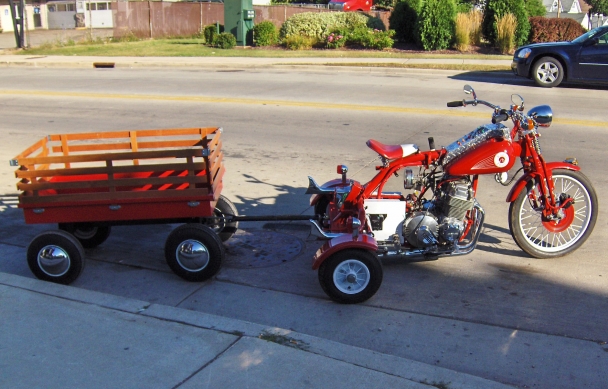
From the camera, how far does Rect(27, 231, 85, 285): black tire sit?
5328mm

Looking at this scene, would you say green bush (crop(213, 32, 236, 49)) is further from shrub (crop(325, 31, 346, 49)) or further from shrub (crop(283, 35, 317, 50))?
shrub (crop(325, 31, 346, 49))

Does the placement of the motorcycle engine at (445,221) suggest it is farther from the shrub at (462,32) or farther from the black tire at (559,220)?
the shrub at (462,32)

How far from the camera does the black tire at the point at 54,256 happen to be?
17.5ft

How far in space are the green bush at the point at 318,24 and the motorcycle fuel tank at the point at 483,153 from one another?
73.0ft

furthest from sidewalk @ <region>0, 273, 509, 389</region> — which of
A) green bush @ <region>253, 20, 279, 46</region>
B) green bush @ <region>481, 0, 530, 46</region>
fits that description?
green bush @ <region>253, 20, 279, 46</region>

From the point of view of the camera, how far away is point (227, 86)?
1667 cm

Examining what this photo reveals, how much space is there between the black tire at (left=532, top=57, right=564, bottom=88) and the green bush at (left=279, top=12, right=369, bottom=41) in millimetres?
12387

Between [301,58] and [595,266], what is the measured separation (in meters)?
17.9

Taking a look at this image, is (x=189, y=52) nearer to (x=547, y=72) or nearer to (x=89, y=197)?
(x=547, y=72)

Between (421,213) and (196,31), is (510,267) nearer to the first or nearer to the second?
(421,213)

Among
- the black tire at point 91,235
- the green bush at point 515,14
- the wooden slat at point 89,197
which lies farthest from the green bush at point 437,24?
the wooden slat at point 89,197

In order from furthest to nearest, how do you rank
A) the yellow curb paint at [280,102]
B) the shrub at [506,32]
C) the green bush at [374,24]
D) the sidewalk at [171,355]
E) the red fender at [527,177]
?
the green bush at [374,24], the shrub at [506,32], the yellow curb paint at [280,102], the red fender at [527,177], the sidewalk at [171,355]

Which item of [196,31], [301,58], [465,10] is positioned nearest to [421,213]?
[301,58]

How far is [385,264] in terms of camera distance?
5582 millimetres
